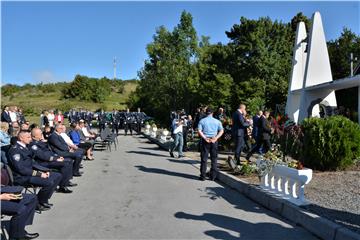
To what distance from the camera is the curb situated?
21.1 ft

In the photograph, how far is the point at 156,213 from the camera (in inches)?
328

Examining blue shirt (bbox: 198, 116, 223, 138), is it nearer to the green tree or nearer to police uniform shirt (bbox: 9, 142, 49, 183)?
police uniform shirt (bbox: 9, 142, 49, 183)

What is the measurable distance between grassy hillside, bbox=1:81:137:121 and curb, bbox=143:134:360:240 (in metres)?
51.2

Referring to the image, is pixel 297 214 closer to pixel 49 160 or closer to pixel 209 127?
pixel 209 127

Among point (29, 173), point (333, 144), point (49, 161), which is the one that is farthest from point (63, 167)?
point (333, 144)

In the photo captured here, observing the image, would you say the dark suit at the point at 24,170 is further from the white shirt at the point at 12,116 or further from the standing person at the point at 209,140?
the white shirt at the point at 12,116

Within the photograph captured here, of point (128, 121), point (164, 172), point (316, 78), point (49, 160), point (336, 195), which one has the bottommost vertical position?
point (164, 172)

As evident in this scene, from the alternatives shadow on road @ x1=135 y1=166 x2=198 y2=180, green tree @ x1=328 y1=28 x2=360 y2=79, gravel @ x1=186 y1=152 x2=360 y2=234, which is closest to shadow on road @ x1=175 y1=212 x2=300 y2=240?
gravel @ x1=186 y1=152 x2=360 y2=234

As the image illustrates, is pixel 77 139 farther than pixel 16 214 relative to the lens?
Yes

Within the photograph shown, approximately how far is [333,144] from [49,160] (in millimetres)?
6879

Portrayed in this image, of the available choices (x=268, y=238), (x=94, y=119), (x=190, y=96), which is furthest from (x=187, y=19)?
(x=268, y=238)

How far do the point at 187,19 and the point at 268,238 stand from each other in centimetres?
3445

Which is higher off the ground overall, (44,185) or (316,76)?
(316,76)

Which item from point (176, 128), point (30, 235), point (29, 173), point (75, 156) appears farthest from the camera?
point (176, 128)
